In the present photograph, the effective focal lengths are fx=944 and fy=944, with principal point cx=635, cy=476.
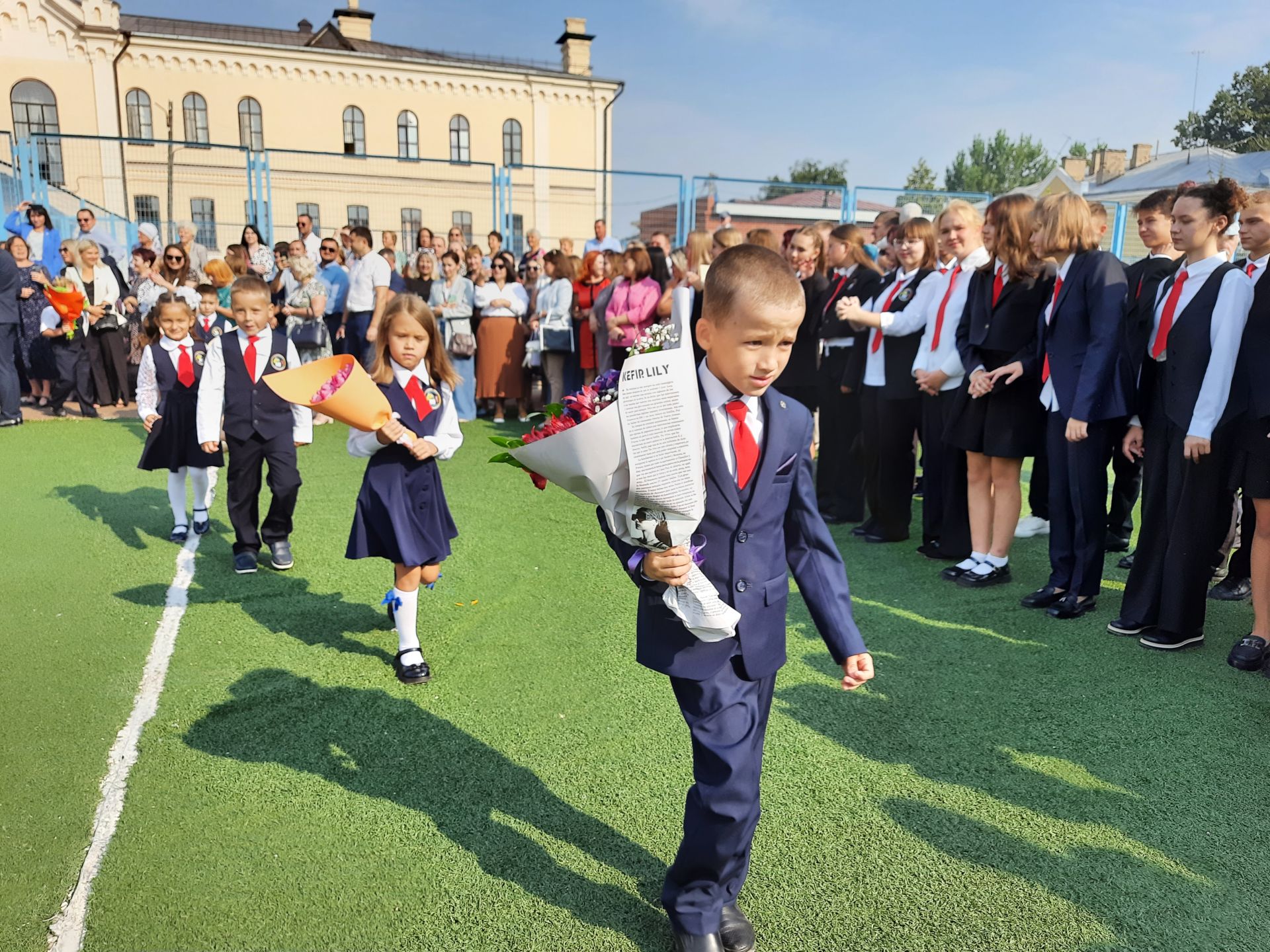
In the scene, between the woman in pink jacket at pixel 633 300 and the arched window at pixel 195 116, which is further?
the arched window at pixel 195 116

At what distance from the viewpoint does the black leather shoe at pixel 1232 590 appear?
5.68m

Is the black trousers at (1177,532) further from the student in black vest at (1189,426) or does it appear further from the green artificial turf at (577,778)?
the green artificial turf at (577,778)

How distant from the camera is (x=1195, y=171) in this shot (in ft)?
70.2

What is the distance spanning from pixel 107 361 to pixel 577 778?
11667 millimetres

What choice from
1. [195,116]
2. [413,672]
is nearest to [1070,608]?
[413,672]

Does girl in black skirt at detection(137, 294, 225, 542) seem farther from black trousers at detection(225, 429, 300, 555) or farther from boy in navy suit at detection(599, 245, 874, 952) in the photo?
boy in navy suit at detection(599, 245, 874, 952)

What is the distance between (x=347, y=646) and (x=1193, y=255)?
4.75 meters

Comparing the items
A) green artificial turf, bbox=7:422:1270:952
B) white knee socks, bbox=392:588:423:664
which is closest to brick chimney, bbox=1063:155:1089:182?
green artificial turf, bbox=7:422:1270:952

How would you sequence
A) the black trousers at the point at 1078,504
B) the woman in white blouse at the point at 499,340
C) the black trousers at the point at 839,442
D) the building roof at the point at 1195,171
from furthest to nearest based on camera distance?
the building roof at the point at 1195,171
the woman in white blouse at the point at 499,340
the black trousers at the point at 839,442
the black trousers at the point at 1078,504

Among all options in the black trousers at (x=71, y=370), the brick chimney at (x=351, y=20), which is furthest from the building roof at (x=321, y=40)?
the black trousers at (x=71, y=370)

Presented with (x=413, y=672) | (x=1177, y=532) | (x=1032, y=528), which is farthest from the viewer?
(x=1032, y=528)

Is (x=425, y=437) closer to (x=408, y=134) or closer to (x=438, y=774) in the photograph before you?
(x=438, y=774)

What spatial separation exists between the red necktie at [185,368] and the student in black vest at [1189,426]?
6130mm

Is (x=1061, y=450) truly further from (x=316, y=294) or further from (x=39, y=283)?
(x=39, y=283)
